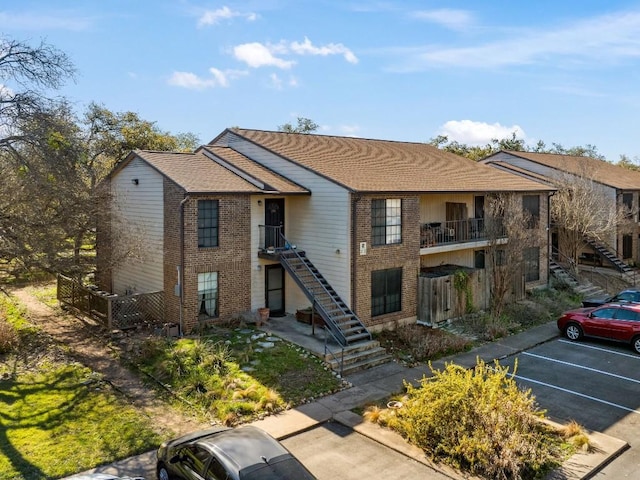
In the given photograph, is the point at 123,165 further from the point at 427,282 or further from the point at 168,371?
the point at 427,282

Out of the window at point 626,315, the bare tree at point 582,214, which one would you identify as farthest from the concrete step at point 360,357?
the bare tree at point 582,214

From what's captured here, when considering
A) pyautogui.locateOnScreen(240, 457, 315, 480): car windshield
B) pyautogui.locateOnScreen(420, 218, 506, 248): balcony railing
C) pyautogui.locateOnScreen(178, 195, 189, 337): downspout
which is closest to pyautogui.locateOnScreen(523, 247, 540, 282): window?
pyautogui.locateOnScreen(420, 218, 506, 248): balcony railing

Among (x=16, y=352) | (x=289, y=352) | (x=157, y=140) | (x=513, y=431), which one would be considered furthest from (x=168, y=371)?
(x=157, y=140)

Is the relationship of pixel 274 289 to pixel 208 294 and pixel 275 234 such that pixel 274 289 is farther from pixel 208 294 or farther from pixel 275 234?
pixel 208 294

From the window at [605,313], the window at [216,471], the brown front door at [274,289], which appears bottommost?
the window at [216,471]

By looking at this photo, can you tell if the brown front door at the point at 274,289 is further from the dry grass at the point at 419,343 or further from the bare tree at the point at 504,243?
the bare tree at the point at 504,243

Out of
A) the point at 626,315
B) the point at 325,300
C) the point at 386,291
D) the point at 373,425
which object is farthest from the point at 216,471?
the point at 626,315
